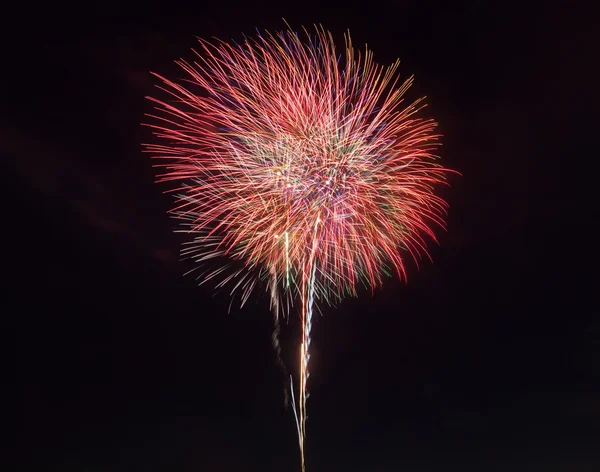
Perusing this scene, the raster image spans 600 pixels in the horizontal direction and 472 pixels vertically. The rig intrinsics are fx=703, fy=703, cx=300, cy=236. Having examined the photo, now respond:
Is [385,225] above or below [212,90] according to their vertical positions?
below

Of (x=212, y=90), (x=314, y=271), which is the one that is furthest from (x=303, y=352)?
(x=212, y=90)

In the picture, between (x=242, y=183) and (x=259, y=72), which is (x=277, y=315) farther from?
(x=259, y=72)

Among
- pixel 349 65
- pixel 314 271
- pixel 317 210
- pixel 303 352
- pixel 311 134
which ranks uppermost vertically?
pixel 349 65

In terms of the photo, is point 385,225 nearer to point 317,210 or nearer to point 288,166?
point 317,210

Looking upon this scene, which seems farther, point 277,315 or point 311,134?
point 311,134

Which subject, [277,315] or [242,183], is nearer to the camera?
[277,315]

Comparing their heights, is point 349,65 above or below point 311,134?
above

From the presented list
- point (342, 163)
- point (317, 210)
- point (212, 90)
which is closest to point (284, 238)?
point (317, 210)

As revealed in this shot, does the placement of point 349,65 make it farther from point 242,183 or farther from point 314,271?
point 314,271
